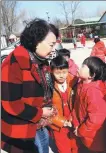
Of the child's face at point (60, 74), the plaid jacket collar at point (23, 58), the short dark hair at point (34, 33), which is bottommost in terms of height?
the child's face at point (60, 74)

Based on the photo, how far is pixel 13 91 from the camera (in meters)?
2.19

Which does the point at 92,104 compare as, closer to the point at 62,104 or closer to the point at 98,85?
Answer: the point at 98,85

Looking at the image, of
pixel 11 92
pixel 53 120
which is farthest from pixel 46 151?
pixel 11 92

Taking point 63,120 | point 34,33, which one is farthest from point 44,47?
point 63,120

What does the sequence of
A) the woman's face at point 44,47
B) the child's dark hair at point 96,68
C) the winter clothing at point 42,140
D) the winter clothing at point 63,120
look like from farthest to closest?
the winter clothing at point 63,120 → the child's dark hair at point 96,68 → the winter clothing at point 42,140 → the woman's face at point 44,47

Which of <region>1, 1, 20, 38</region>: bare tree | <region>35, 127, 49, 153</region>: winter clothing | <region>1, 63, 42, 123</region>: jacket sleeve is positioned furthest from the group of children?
<region>1, 1, 20, 38</region>: bare tree

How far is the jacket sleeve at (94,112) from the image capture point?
9.68 ft

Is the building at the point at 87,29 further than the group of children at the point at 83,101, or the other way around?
the building at the point at 87,29

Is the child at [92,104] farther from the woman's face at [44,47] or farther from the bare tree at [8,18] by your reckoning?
the bare tree at [8,18]

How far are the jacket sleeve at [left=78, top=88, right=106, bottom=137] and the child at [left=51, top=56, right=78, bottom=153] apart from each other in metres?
0.24

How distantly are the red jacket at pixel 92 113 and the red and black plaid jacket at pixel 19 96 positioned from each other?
772mm

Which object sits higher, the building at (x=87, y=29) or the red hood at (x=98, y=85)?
the red hood at (x=98, y=85)

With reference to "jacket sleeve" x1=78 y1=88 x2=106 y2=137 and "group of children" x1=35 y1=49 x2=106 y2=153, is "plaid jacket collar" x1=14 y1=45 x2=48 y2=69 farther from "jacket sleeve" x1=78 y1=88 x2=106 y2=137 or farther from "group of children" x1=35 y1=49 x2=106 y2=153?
"jacket sleeve" x1=78 y1=88 x2=106 y2=137

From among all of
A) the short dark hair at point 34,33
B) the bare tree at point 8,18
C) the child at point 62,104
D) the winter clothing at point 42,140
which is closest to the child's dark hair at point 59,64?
the child at point 62,104
